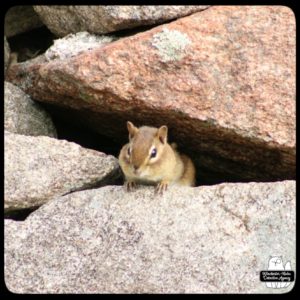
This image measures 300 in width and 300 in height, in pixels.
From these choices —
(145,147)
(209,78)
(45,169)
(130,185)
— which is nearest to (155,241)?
(130,185)

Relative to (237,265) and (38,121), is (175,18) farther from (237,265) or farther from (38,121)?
(237,265)

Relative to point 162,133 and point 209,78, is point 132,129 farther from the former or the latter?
point 209,78

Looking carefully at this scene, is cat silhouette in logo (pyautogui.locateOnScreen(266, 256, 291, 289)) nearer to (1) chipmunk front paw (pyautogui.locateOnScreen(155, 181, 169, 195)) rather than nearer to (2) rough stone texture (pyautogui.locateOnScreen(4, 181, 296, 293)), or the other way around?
(2) rough stone texture (pyautogui.locateOnScreen(4, 181, 296, 293))

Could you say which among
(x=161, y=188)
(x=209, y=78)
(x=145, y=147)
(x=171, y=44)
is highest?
(x=171, y=44)

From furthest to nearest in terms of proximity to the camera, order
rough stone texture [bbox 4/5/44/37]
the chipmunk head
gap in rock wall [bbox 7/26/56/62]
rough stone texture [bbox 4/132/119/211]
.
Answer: gap in rock wall [bbox 7/26/56/62] < rough stone texture [bbox 4/5/44/37] < rough stone texture [bbox 4/132/119/211] < the chipmunk head

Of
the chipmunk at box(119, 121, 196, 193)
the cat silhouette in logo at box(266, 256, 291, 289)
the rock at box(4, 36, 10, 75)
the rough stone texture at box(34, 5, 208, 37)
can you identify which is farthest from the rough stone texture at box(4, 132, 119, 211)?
the cat silhouette in logo at box(266, 256, 291, 289)
